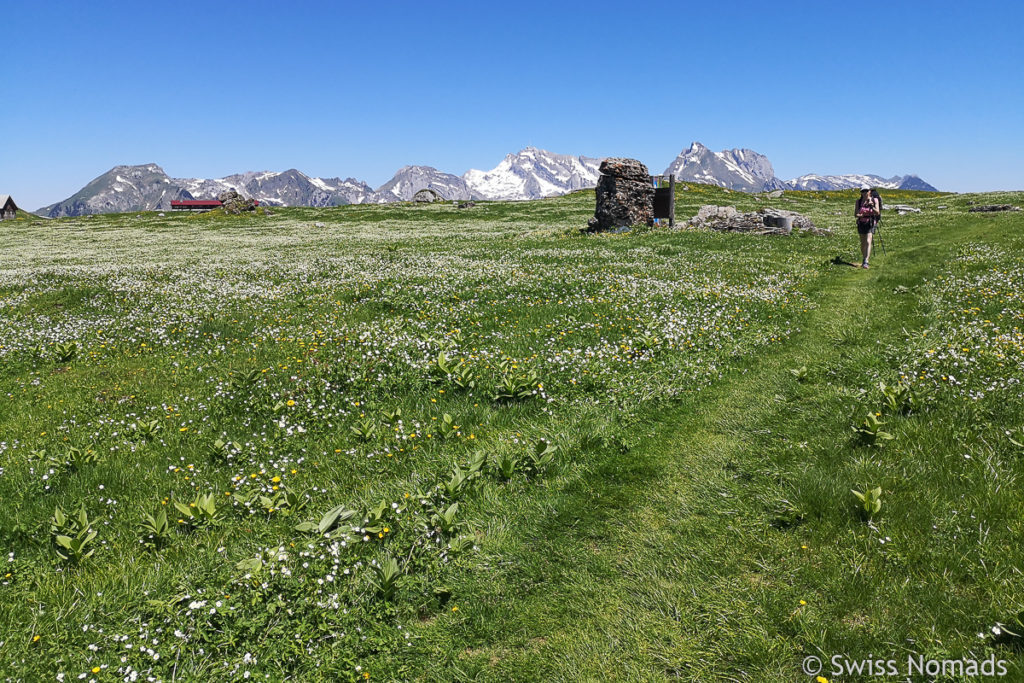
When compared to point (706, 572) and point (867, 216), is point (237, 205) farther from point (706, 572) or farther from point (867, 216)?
point (706, 572)

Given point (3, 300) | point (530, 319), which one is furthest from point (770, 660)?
point (3, 300)

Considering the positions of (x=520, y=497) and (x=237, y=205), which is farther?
(x=237, y=205)

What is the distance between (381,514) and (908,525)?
586 centimetres

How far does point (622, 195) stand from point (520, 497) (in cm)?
3582

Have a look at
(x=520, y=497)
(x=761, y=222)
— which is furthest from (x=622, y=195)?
(x=520, y=497)

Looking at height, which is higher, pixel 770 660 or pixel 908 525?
pixel 908 525

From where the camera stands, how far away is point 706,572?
5070 millimetres

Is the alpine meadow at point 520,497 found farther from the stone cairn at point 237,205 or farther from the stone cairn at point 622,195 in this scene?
the stone cairn at point 237,205

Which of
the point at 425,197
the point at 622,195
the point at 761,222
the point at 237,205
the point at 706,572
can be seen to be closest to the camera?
the point at 706,572

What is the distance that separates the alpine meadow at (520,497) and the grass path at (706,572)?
3cm

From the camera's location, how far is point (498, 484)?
6844mm

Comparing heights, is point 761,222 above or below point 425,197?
below

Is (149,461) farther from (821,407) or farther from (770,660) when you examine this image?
(821,407)

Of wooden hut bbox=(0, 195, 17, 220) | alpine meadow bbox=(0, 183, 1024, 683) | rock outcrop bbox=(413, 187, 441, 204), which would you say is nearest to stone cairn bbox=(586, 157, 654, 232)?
alpine meadow bbox=(0, 183, 1024, 683)
